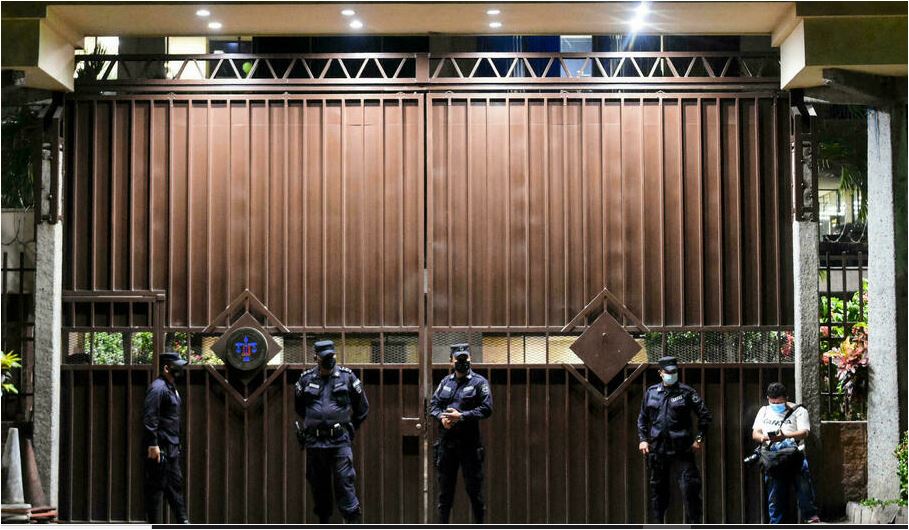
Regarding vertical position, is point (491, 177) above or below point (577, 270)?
above

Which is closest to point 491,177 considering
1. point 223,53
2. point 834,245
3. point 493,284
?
point 493,284

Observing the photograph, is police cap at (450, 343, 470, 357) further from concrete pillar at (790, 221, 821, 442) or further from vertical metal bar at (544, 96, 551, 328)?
concrete pillar at (790, 221, 821, 442)

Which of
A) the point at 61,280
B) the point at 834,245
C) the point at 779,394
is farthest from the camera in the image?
the point at 834,245

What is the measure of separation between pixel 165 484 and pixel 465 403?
8.41 feet

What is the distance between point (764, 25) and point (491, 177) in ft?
8.76

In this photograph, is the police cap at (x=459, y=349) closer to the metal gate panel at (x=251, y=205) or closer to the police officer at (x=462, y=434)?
the police officer at (x=462, y=434)

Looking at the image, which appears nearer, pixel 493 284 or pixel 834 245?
pixel 493 284

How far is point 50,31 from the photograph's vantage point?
9.55 meters

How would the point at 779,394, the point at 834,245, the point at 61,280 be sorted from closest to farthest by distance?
the point at 779,394, the point at 61,280, the point at 834,245

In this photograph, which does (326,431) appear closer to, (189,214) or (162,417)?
(162,417)

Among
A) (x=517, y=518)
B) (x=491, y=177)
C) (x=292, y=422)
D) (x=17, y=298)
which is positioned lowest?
(x=517, y=518)

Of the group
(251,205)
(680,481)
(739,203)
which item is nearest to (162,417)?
(251,205)

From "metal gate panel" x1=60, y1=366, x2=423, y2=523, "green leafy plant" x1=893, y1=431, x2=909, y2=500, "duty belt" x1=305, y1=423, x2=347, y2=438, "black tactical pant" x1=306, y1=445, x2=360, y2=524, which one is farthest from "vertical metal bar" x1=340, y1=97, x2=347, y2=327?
"green leafy plant" x1=893, y1=431, x2=909, y2=500

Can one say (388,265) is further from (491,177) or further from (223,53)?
(223,53)
